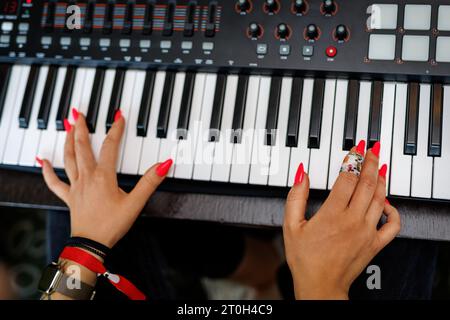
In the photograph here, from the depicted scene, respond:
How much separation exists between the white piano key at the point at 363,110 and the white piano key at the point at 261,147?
0.22 meters

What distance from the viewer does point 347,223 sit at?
3.15 ft

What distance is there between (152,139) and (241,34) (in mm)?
353

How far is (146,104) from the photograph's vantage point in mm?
1225

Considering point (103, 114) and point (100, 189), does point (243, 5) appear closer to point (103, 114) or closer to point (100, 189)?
point (103, 114)

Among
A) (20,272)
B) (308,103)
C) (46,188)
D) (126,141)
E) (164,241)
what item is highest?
(308,103)

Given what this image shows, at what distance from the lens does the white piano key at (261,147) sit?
1.13m

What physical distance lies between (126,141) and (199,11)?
39cm

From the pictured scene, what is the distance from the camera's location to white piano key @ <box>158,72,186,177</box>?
1180 millimetres

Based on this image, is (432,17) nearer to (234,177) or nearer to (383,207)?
(383,207)

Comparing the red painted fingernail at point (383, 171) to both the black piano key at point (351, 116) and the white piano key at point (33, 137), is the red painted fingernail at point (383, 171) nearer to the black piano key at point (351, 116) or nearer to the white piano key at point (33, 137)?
the black piano key at point (351, 116)

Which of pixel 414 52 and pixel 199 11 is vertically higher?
pixel 199 11

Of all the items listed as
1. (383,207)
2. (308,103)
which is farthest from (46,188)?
(383,207)

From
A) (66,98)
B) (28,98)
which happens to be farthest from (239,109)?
(28,98)

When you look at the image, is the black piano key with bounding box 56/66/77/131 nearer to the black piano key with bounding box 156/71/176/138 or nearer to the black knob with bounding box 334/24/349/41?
the black piano key with bounding box 156/71/176/138
